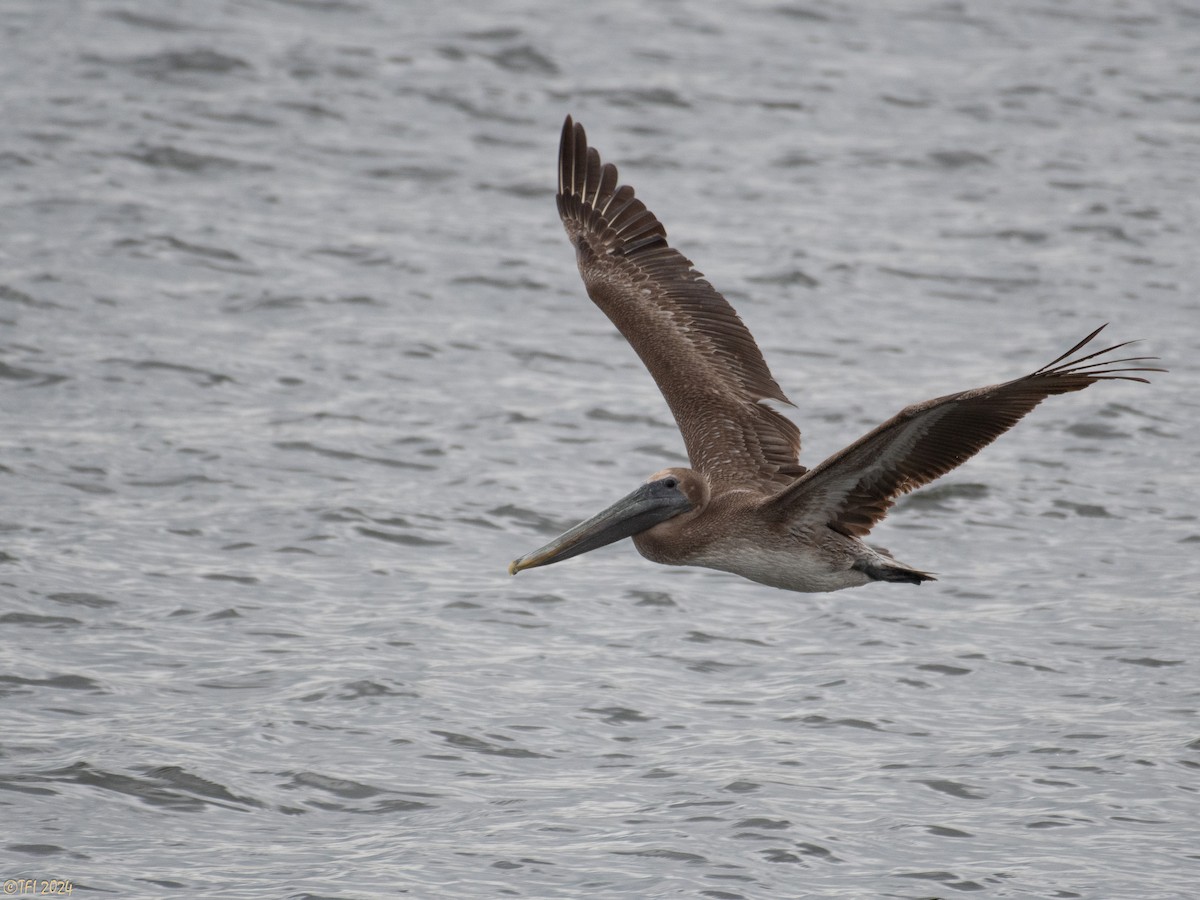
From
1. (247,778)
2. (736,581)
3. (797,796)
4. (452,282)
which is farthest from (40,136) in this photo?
(797,796)

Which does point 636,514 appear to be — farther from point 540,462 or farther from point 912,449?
point 540,462

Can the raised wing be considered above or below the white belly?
above

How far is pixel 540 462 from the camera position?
464 inches

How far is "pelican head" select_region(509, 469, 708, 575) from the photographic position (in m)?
8.29

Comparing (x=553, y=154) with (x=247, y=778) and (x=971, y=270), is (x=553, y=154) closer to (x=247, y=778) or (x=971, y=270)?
(x=971, y=270)

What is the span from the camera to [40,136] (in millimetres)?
16656

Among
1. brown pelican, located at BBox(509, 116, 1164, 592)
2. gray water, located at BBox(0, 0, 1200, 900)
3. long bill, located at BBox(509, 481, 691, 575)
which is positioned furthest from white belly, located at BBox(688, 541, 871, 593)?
gray water, located at BBox(0, 0, 1200, 900)

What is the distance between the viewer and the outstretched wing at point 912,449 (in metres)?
6.82

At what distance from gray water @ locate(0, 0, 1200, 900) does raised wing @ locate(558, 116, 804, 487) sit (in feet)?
3.78

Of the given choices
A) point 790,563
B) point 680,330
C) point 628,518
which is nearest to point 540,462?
point 680,330

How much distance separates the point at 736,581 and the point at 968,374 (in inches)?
139

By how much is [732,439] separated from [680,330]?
989mm

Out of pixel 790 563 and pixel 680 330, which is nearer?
pixel 790 563

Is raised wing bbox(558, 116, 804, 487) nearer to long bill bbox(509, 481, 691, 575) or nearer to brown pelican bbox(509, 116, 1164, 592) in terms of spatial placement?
brown pelican bbox(509, 116, 1164, 592)
